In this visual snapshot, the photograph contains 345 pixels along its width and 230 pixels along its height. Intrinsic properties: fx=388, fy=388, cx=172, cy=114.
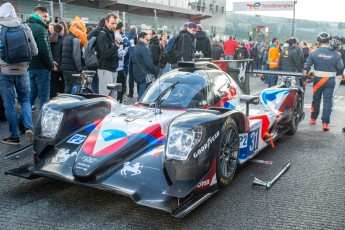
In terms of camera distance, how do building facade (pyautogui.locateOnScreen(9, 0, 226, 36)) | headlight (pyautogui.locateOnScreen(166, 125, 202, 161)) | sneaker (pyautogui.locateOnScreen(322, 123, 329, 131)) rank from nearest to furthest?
headlight (pyautogui.locateOnScreen(166, 125, 202, 161))
sneaker (pyautogui.locateOnScreen(322, 123, 329, 131))
building facade (pyautogui.locateOnScreen(9, 0, 226, 36))

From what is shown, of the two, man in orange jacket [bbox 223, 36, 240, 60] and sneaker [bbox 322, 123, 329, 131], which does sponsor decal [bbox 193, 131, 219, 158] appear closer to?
sneaker [bbox 322, 123, 329, 131]

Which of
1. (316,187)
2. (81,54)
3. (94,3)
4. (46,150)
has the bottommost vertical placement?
(316,187)

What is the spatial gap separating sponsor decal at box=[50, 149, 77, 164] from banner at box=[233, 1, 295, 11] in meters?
38.9

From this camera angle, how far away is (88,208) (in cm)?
342

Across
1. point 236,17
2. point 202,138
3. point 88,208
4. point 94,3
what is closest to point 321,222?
point 202,138

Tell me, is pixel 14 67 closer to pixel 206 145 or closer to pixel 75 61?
pixel 75 61

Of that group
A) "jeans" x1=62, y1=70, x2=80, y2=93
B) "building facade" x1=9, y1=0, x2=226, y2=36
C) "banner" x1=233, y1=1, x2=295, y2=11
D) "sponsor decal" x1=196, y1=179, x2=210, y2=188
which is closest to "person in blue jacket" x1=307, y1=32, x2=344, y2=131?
"sponsor decal" x1=196, y1=179, x2=210, y2=188

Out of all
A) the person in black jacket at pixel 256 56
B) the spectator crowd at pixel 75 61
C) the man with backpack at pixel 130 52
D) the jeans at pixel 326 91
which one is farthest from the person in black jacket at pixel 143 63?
the person in black jacket at pixel 256 56

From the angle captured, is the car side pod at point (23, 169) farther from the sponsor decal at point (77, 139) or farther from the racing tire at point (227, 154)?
the racing tire at point (227, 154)

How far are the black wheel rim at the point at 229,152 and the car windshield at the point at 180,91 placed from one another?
676 millimetres

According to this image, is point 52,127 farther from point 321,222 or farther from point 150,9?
point 150,9

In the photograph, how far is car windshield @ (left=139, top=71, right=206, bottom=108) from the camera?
448cm

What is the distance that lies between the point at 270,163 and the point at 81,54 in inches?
164

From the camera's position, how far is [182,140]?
10.9ft
